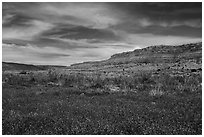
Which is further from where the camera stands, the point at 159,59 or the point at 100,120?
the point at 159,59

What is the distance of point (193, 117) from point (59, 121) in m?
5.12

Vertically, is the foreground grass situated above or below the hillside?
below

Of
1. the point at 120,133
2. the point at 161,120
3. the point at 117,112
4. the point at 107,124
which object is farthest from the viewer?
the point at 117,112

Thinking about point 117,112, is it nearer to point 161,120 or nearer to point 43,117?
point 161,120

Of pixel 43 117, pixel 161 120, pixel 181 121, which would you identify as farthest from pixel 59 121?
pixel 181 121

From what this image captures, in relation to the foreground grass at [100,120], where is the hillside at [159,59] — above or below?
above

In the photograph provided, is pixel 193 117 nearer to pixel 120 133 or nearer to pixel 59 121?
pixel 120 133

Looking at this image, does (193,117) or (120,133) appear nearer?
(120,133)

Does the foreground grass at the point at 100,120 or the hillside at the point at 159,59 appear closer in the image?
the foreground grass at the point at 100,120

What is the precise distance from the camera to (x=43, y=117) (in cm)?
1086

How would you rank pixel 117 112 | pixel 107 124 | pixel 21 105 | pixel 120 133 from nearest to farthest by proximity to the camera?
pixel 120 133
pixel 107 124
pixel 117 112
pixel 21 105

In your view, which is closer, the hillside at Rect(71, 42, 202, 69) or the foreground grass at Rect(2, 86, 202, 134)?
the foreground grass at Rect(2, 86, 202, 134)

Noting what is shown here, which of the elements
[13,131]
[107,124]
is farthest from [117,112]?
[13,131]

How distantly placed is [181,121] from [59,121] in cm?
448
